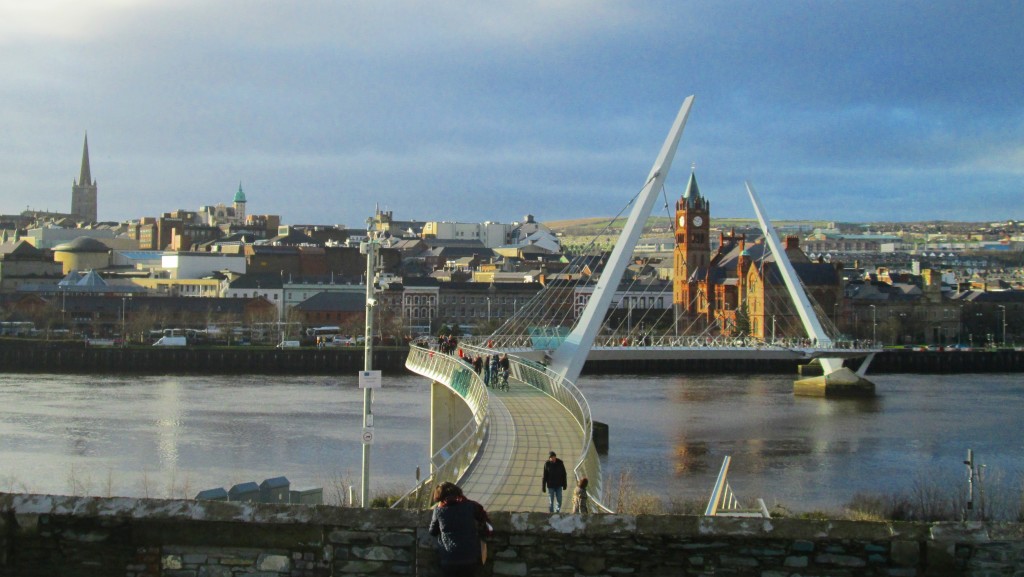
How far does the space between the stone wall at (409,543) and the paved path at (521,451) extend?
5.01 metres

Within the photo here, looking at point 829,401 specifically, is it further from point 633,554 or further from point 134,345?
point 633,554

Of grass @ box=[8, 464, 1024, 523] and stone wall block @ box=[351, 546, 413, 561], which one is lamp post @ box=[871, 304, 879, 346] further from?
stone wall block @ box=[351, 546, 413, 561]

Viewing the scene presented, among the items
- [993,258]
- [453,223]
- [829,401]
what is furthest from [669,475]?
[993,258]

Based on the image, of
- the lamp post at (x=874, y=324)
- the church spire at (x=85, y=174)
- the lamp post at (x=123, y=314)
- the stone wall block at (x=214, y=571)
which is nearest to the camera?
the stone wall block at (x=214, y=571)

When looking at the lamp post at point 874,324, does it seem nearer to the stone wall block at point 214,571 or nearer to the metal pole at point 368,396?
the metal pole at point 368,396

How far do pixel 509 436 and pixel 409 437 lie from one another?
543 inches

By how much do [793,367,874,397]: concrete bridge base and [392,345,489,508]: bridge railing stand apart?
69.3ft

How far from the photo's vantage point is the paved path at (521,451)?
11.6 metres

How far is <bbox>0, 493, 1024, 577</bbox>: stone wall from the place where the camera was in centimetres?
571

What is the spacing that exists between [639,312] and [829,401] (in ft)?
121

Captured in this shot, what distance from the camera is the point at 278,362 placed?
191 feet

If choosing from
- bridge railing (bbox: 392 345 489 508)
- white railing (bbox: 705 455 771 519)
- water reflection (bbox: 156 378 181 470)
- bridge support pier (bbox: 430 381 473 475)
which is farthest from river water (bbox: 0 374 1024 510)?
white railing (bbox: 705 455 771 519)

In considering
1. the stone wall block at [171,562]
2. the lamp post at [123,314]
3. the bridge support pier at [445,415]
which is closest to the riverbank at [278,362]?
the lamp post at [123,314]

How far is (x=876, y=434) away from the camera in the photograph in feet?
106
